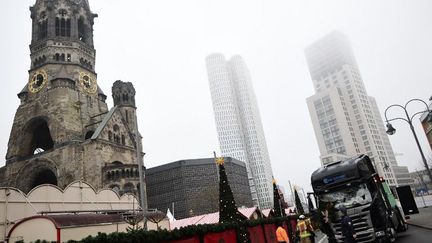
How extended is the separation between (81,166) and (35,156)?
25.6 ft

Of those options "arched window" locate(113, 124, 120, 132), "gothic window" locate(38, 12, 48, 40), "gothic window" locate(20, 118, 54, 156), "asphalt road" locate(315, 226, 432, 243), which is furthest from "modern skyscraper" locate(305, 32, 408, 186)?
"asphalt road" locate(315, 226, 432, 243)

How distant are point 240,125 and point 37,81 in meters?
142

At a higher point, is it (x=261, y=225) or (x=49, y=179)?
(x=49, y=179)

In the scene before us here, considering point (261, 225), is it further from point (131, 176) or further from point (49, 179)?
point (49, 179)

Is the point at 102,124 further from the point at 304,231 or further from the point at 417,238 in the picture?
the point at 417,238

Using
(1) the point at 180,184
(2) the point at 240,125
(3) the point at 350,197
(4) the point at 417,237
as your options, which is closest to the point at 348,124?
(2) the point at 240,125

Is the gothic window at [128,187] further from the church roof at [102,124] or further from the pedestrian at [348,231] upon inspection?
the pedestrian at [348,231]

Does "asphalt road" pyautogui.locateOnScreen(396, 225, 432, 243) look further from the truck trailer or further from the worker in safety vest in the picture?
the worker in safety vest

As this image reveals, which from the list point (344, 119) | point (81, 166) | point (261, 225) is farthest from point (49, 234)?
point (344, 119)

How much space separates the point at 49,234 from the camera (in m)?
17.5

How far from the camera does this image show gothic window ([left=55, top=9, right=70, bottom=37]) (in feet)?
166

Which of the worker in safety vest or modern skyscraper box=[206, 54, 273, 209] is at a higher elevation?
modern skyscraper box=[206, 54, 273, 209]

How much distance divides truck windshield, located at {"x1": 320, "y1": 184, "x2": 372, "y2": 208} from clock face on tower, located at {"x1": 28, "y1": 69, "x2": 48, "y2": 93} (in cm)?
4520

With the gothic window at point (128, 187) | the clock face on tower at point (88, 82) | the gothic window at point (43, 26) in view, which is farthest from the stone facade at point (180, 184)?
the gothic window at point (43, 26)
